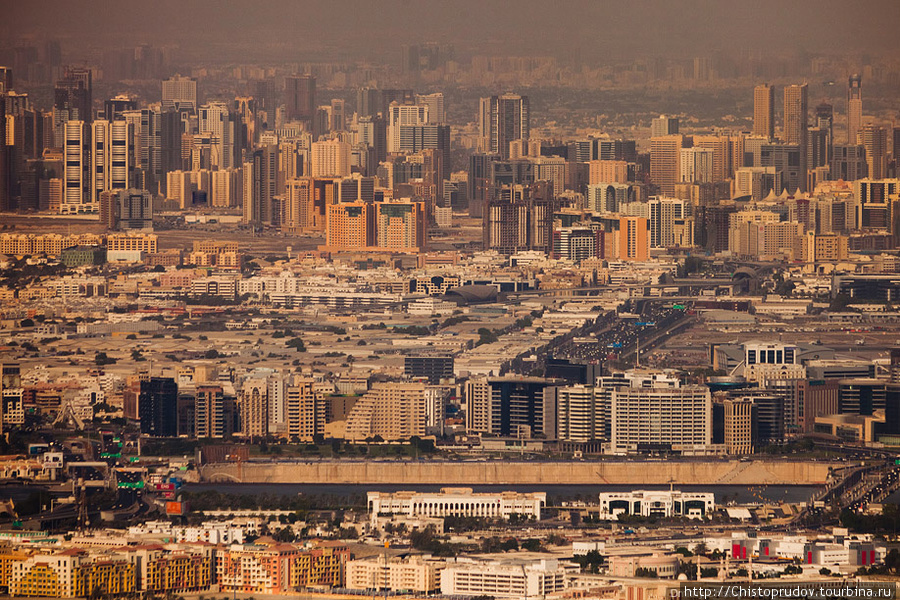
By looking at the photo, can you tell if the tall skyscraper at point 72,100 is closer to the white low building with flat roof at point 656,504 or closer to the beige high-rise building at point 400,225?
the beige high-rise building at point 400,225

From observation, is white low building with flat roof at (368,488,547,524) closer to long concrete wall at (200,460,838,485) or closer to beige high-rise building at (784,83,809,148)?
long concrete wall at (200,460,838,485)

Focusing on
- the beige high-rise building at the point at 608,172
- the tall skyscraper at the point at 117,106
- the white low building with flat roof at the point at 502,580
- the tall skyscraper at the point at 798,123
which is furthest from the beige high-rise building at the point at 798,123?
the white low building with flat roof at the point at 502,580

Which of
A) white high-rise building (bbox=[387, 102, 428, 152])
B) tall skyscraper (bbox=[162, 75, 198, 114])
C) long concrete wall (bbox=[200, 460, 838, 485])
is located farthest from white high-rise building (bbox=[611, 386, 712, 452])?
white high-rise building (bbox=[387, 102, 428, 152])

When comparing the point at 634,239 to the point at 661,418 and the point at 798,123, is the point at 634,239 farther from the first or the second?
the point at 661,418

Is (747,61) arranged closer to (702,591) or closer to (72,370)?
(72,370)

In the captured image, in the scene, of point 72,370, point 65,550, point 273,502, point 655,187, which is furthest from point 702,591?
point 655,187

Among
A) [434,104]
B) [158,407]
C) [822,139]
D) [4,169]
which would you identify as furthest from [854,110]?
[158,407]
